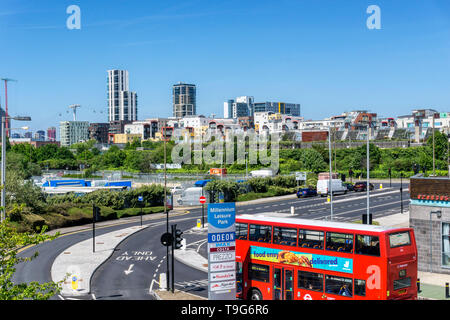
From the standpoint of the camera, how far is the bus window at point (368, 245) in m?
17.4

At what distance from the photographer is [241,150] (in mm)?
118062

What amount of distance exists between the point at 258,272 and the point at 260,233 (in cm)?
176

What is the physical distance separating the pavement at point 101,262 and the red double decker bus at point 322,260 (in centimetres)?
395

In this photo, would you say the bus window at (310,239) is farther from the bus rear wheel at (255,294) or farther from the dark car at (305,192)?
the dark car at (305,192)

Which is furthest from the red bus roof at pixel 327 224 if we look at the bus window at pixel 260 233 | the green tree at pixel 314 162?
the green tree at pixel 314 162

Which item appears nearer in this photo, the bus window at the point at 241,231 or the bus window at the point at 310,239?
the bus window at the point at 310,239

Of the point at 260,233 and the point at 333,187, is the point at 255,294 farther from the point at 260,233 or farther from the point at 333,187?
the point at 333,187

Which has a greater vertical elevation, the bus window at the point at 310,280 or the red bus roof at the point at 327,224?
the red bus roof at the point at 327,224

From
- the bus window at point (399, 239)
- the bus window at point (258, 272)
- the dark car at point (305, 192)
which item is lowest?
the dark car at point (305, 192)

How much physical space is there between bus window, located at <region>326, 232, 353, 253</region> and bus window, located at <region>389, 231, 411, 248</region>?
59.3 inches

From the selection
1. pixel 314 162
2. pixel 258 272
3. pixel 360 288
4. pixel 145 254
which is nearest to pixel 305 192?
pixel 314 162

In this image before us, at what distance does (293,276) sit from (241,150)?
323 ft
